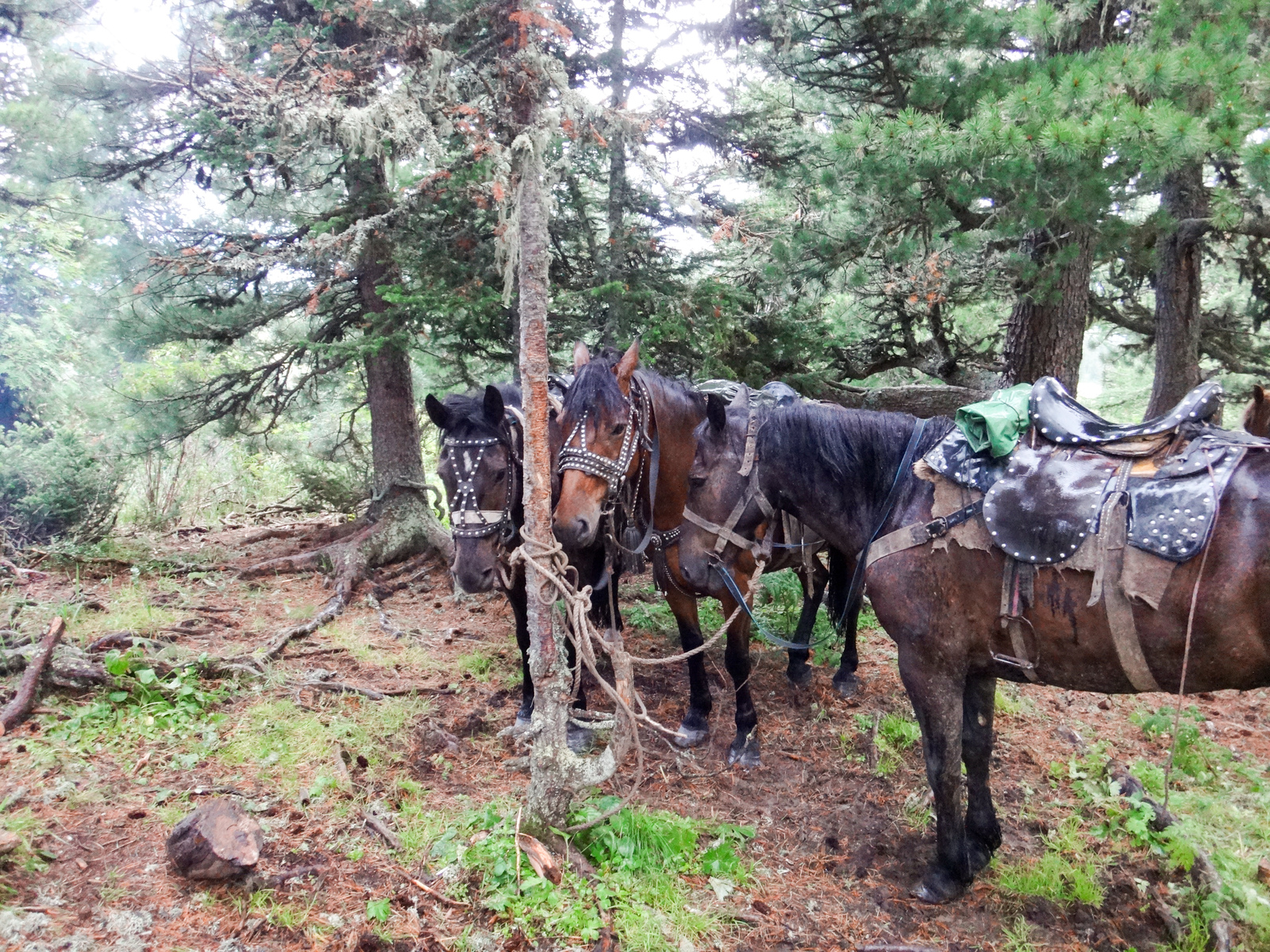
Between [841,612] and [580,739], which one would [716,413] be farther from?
[580,739]

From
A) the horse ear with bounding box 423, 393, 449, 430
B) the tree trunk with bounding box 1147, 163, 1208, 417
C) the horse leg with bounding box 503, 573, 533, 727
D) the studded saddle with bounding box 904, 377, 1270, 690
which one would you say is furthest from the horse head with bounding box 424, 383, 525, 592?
the tree trunk with bounding box 1147, 163, 1208, 417

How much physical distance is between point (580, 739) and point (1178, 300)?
326 inches

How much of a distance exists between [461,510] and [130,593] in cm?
448

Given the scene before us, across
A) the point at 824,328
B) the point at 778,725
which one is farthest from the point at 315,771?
the point at 824,328

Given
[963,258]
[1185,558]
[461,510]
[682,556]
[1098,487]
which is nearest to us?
[1185,558]

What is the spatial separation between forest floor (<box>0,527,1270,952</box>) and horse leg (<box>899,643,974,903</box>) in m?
0.11

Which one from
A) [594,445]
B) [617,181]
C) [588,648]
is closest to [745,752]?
[588,648]

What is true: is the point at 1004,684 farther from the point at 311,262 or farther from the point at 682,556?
the point at 311,262

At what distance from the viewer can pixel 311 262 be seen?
6695mm

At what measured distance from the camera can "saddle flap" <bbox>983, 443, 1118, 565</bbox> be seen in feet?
7.88

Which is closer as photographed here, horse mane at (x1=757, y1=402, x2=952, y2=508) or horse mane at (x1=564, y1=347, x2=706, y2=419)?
horse mane at (x1=757, y1=402, x2=952, y2=508)

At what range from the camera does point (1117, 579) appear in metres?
2.33

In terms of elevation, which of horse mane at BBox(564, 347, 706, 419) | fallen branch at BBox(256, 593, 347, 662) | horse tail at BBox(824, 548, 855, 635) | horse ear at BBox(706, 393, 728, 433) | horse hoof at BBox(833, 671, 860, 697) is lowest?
horse hoof at BBox(833, 671, 860, 697)

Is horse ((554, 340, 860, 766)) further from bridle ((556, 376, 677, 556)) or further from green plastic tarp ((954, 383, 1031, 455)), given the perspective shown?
green plastic tarp ((954, 383, 1031, 455))
